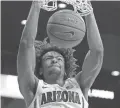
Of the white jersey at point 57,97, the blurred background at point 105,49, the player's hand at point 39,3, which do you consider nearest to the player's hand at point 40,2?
the player's hand at point 39,3

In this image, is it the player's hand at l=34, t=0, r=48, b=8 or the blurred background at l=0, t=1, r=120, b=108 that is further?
the blurred background at l=0, t=1, r=120, b=108

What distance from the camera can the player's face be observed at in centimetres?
140

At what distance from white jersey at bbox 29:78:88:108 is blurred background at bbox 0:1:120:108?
91 cm

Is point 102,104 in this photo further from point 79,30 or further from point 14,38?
point 79,30

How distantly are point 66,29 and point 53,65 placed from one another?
15 centimetres

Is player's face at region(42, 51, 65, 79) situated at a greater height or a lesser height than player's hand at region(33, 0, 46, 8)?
lesser

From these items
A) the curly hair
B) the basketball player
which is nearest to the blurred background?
the curly hair

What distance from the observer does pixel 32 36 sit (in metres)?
1.32

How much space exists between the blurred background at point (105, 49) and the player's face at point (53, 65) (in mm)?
801

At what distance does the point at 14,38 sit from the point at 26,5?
0.25 meters

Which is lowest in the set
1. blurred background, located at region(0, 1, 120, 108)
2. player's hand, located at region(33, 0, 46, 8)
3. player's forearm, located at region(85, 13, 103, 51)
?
blurred background, located at region(0, 1, 120, 108)

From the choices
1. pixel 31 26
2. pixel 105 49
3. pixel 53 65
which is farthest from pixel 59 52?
pixel 105 49

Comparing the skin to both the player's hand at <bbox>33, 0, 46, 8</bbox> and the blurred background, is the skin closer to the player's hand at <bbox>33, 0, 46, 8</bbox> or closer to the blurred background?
the player's hand at <bbox>33, 0, 46, 8</bbox>

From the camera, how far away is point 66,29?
1.35 metres
